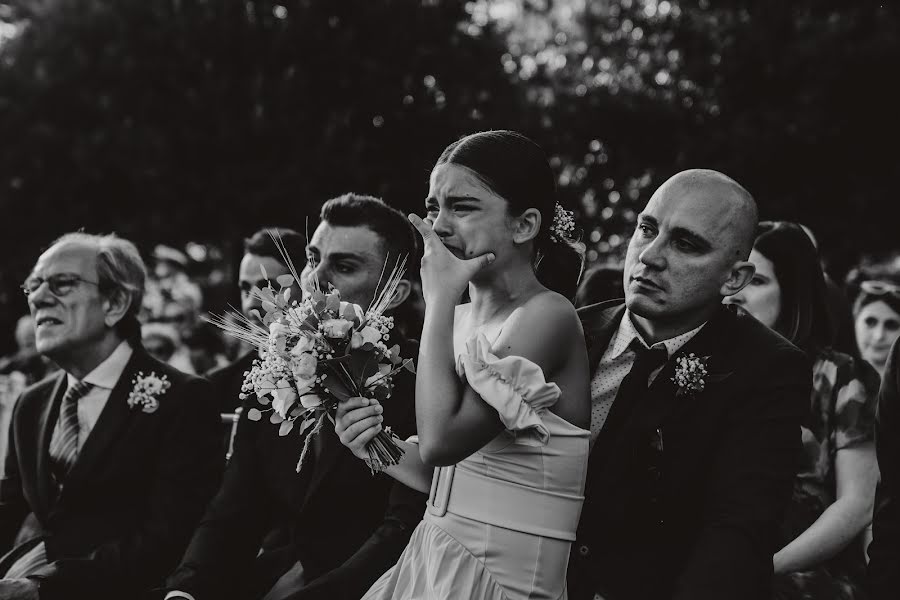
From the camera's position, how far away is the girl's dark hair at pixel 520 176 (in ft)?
10.0

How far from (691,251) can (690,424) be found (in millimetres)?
569

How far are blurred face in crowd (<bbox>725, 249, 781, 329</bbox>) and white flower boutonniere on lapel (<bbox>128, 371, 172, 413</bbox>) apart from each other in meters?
2.79

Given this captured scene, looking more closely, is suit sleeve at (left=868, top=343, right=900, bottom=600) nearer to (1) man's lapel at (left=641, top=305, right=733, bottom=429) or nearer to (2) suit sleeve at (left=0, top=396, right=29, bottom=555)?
(1) man's lapel at (left=641, top=305, right=733, bottom=429)

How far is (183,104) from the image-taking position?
13.2m

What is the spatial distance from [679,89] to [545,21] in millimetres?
4174

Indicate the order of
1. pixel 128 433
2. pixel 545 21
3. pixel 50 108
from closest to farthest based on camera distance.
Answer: pixel 128 433, pixel 50 108, pixel 545 21

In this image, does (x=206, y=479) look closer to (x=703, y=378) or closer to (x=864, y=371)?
(x=703, y=378)

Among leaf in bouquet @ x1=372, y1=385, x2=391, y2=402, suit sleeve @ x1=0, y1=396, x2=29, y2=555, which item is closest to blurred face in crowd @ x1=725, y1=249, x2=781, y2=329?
leaf in bouquet @ x1=372, y1=385, x2=391, y2=402

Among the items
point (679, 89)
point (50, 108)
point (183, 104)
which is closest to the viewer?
point (183, 104)

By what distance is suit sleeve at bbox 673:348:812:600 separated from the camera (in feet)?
9.57

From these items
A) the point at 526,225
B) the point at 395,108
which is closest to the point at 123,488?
the point at 526,225

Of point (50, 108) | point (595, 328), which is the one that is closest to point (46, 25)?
point (50, 108)

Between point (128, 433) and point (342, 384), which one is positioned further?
point (128, 433)

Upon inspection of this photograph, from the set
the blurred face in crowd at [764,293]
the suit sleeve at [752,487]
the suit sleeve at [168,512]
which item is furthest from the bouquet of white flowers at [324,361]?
the blurred face in crowd at [764,293]
